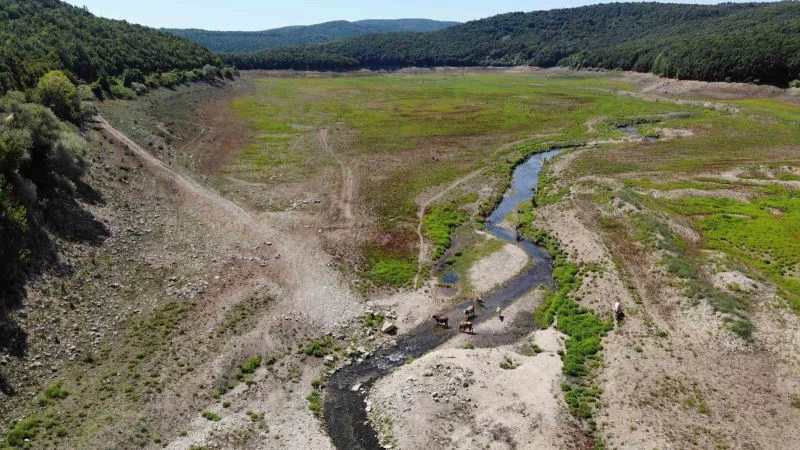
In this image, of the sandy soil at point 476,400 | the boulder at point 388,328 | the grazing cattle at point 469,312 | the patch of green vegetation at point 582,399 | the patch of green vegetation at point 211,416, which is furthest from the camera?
the grazing cattle at point 469,312

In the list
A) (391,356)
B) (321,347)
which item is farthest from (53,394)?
(391,356)

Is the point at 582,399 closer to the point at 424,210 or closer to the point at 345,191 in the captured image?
the point at 424,210

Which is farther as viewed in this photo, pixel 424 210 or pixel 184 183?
pixel 184 183

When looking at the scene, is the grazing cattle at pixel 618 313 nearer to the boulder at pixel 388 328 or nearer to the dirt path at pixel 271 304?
the boulder at pixel 388 328

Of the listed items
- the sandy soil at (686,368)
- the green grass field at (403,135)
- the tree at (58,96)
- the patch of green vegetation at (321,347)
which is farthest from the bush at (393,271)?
the tree at (58,96)

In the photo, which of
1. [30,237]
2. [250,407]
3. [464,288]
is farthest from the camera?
[464,288]

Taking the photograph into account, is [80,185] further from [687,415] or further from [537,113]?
[537,113]

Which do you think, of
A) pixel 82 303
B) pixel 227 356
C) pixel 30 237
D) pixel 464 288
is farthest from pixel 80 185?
pixel 464 288
